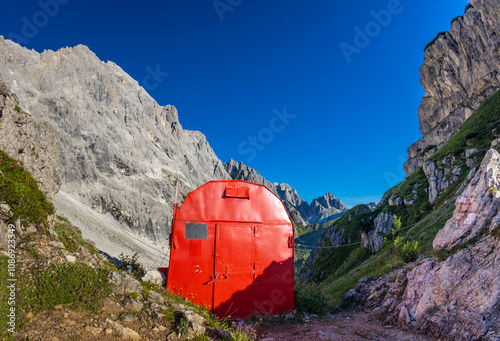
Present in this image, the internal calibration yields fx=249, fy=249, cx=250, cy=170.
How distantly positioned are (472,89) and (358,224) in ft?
258

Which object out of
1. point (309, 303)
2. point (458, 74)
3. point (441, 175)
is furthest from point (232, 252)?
point (458, 74)

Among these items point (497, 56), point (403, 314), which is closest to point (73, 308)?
point (403, 314)

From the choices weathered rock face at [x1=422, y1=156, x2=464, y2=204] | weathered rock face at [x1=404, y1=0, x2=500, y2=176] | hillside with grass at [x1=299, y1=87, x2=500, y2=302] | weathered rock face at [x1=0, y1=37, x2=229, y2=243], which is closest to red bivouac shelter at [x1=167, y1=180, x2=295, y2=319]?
hillside with grass at [x1=299, y1=87, x2=500, y2=302]

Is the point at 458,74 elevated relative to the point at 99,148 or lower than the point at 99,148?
elevated

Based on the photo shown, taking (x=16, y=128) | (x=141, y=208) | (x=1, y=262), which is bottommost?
(x=1, y=262)

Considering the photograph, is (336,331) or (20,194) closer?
(20,194)

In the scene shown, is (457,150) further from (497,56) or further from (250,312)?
(497,56)

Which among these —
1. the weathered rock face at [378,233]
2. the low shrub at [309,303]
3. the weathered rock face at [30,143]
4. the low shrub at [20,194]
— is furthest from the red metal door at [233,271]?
the weathered rock face at [378,233]

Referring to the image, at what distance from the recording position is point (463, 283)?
8258 millimetres

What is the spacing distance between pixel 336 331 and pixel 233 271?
4.87 m

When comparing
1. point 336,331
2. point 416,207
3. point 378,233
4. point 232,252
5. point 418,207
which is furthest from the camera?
point 378,233

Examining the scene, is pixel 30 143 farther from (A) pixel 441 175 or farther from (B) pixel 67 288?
(A) pixel 441 175

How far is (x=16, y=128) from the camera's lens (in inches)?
691

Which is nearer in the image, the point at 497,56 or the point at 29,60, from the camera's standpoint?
the point at 497,56
